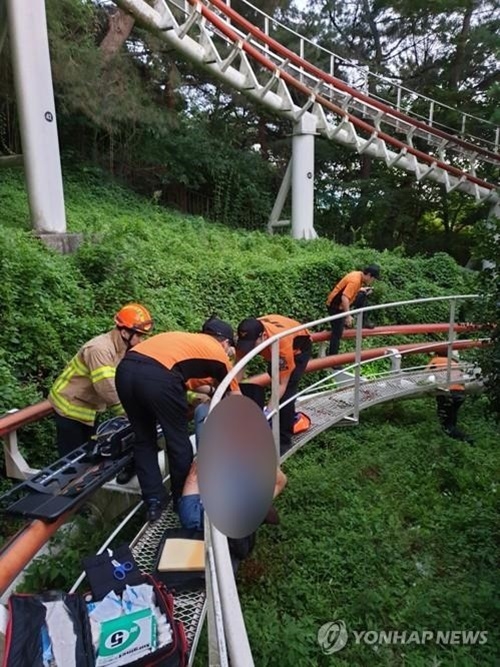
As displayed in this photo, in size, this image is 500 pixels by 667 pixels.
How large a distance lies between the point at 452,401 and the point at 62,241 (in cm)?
532

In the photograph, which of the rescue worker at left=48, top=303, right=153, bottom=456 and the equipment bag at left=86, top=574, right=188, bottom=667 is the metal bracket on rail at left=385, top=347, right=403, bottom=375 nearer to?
the rescue worker at left=48, top=303, right=153, bottom=456

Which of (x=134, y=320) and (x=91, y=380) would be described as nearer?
(x=134, y=320)

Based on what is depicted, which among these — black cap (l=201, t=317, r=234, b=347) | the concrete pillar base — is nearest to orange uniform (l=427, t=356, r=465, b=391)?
black cap (l=201, t=317, r=234, b=347)

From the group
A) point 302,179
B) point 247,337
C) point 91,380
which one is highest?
point 302,179

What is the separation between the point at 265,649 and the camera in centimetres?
296

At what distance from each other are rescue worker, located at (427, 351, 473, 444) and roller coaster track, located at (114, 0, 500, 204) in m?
3.90

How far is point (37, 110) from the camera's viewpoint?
6.70 m

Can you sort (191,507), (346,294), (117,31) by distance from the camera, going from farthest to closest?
(117,31) → (346,294) → (191,507)

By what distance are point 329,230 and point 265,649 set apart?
20.2m

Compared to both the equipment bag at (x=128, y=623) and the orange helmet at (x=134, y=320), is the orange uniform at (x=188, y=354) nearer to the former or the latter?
the orange helmet at (x=134, y=320)

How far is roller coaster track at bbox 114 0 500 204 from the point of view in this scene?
35.1ft

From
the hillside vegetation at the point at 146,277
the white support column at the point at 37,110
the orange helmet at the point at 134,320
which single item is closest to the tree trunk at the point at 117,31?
the hillside vegetation at the point at 146,277

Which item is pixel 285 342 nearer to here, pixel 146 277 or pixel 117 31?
pixel 146 277

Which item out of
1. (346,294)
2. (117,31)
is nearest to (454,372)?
(346,294)
